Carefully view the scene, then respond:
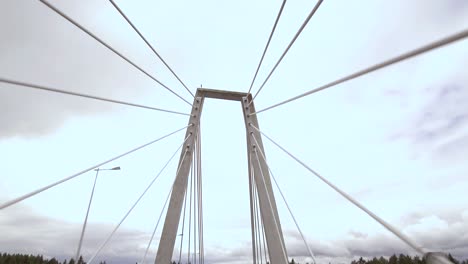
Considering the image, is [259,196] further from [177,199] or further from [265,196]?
[177,199]

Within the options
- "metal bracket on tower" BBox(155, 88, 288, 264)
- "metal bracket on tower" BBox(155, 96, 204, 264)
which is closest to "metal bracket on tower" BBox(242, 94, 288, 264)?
"metal bracket on tower" BBox(155, 88, 288, 264)

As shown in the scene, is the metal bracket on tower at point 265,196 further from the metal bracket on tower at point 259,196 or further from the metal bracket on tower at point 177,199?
the metal bracket on tower at point 177,199

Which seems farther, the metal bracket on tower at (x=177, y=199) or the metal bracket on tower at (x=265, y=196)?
the metal bracket on tower at (x=177, y=199)

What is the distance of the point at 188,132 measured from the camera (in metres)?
10.6

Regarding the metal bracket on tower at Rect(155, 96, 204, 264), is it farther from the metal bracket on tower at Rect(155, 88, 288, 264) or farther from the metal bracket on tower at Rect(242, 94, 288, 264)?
the metal bracket on tower at Rect(242, 94, 288, 264)

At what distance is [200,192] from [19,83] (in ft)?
31.4

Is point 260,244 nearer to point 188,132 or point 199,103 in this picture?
point 188,132

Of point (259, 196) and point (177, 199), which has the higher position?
point (259, 196)

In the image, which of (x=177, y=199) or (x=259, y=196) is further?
(x=259, y=196)

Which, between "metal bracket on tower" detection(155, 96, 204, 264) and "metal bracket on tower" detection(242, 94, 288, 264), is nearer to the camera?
"metal bracket on tower" detection(242, 94, 288, 264)

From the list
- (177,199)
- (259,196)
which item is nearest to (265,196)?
(259,196)

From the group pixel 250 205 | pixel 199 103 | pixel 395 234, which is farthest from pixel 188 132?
pixel 395 234

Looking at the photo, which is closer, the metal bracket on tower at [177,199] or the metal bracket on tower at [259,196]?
the metal bracket on tower at [259,196]

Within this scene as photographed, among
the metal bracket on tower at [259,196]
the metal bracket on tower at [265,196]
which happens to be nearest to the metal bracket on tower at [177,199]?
the metal bracket on tower at [259,196]
